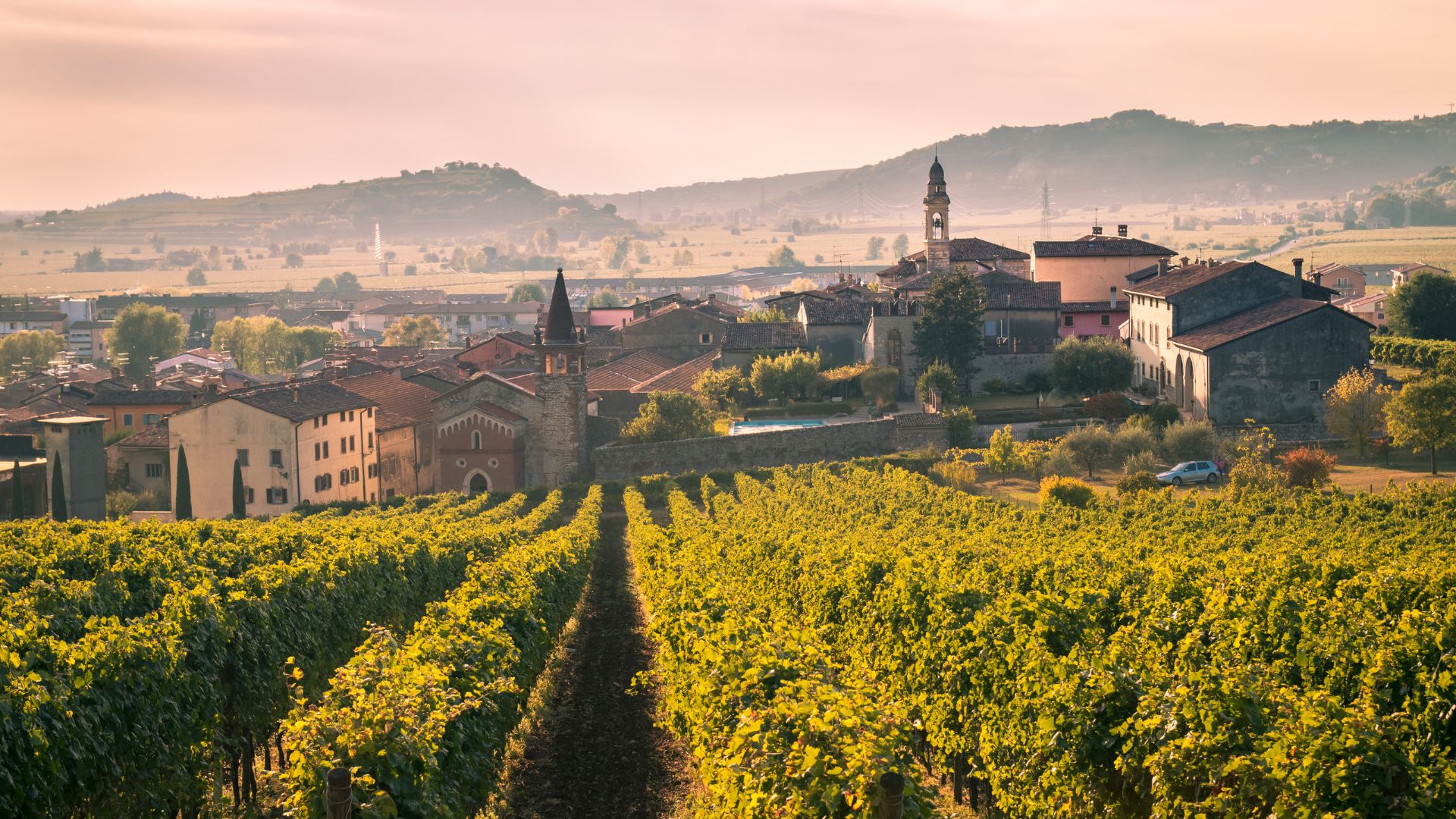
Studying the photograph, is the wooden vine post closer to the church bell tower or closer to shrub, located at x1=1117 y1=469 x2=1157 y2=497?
shrub, located at x1=1117 y1=469 x2=1157 y2=497

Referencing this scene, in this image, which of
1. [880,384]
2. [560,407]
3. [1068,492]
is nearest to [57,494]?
[560,407]

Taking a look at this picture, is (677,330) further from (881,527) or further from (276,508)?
(881,527)

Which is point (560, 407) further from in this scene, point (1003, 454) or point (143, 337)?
point (143, 337)

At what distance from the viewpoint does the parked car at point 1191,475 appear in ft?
173

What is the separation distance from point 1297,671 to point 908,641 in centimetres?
534

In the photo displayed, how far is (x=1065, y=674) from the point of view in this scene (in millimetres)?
15047

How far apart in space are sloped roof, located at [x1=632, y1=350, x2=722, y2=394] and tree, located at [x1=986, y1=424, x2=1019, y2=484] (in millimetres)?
24117

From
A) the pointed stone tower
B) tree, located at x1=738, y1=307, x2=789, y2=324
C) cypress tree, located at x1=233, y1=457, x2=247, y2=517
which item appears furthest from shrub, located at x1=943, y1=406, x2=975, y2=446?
cypress tree, located at x1=233, y1=457, x2=247, y2=517

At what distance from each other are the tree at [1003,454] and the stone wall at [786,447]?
8.17 m

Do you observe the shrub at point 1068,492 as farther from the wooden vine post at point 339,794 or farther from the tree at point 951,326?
the wooden vine post at point 339,794

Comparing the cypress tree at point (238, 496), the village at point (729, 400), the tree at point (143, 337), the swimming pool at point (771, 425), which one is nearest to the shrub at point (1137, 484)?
the village at point (729, 400)

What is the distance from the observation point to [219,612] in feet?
66.9

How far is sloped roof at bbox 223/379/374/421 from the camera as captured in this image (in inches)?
2623

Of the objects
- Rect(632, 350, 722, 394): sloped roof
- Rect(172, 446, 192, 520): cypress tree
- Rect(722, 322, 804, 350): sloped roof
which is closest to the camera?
Rect(172, 446, 192, 520): cypress tree
